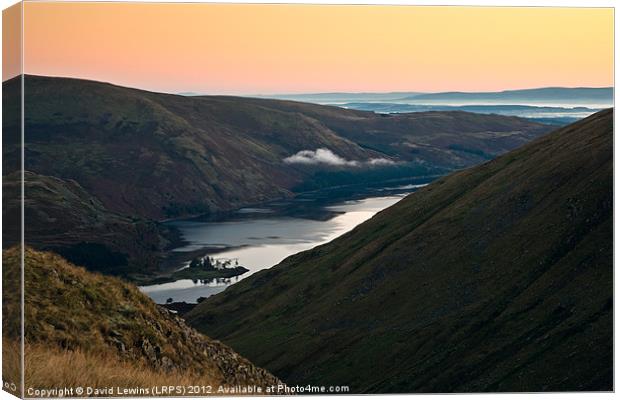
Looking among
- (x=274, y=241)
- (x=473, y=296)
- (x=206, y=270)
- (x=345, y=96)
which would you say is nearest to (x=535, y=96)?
(x=345, y=96)

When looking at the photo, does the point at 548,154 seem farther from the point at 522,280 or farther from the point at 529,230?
the point at 522,280

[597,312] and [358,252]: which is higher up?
[597,312]

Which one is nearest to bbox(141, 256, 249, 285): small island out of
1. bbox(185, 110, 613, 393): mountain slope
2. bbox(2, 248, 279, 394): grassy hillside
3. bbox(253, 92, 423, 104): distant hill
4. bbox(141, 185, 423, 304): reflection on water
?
bbox(141, 185, 423, 304): reflection on water

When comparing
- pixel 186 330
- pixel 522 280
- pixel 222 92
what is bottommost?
pixel 522 280

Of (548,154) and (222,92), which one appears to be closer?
(222,92)

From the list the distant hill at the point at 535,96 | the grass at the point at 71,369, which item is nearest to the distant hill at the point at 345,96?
the distant hill at the point at 535,96

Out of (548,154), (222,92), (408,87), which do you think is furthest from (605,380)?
(548,154)

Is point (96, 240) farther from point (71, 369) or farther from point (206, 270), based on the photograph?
point (71, 369)

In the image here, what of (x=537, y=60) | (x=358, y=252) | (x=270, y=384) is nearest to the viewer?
(x=270, y=384)
